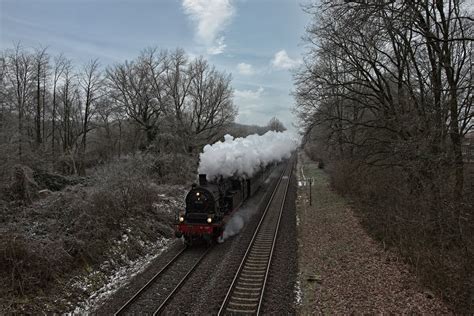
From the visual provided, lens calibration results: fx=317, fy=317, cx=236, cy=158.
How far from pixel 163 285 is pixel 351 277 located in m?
5.99

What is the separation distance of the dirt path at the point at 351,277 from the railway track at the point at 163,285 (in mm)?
3795

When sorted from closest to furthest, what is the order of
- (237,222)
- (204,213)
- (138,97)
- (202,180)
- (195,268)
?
(195,268) → (204,213) → (202,180) → (237,222) → (138,97)

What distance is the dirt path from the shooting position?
27.8 ft

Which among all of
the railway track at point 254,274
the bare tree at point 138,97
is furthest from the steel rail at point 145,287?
the bare tree at point 138,97

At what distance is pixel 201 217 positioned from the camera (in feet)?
44.8

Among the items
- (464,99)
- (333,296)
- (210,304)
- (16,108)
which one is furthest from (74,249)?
(16,108)

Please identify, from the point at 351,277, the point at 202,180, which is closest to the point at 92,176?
the point at 202,180

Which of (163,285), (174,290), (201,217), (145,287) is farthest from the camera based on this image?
(201,217)

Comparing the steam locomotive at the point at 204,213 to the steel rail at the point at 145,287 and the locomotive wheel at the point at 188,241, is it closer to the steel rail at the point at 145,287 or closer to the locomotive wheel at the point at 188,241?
the locomotive wheel at the point at 188,241

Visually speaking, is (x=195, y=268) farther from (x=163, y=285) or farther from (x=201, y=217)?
(x=201, y=217)

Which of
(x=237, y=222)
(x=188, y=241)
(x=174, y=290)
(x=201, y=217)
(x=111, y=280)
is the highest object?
(x=201, y=217)

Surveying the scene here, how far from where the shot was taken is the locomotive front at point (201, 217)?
13242 millimetres

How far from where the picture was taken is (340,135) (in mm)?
20234

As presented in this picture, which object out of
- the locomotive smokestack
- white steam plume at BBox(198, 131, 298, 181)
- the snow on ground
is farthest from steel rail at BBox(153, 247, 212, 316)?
white steam plume at BBox(198, 131, 298, 181)
